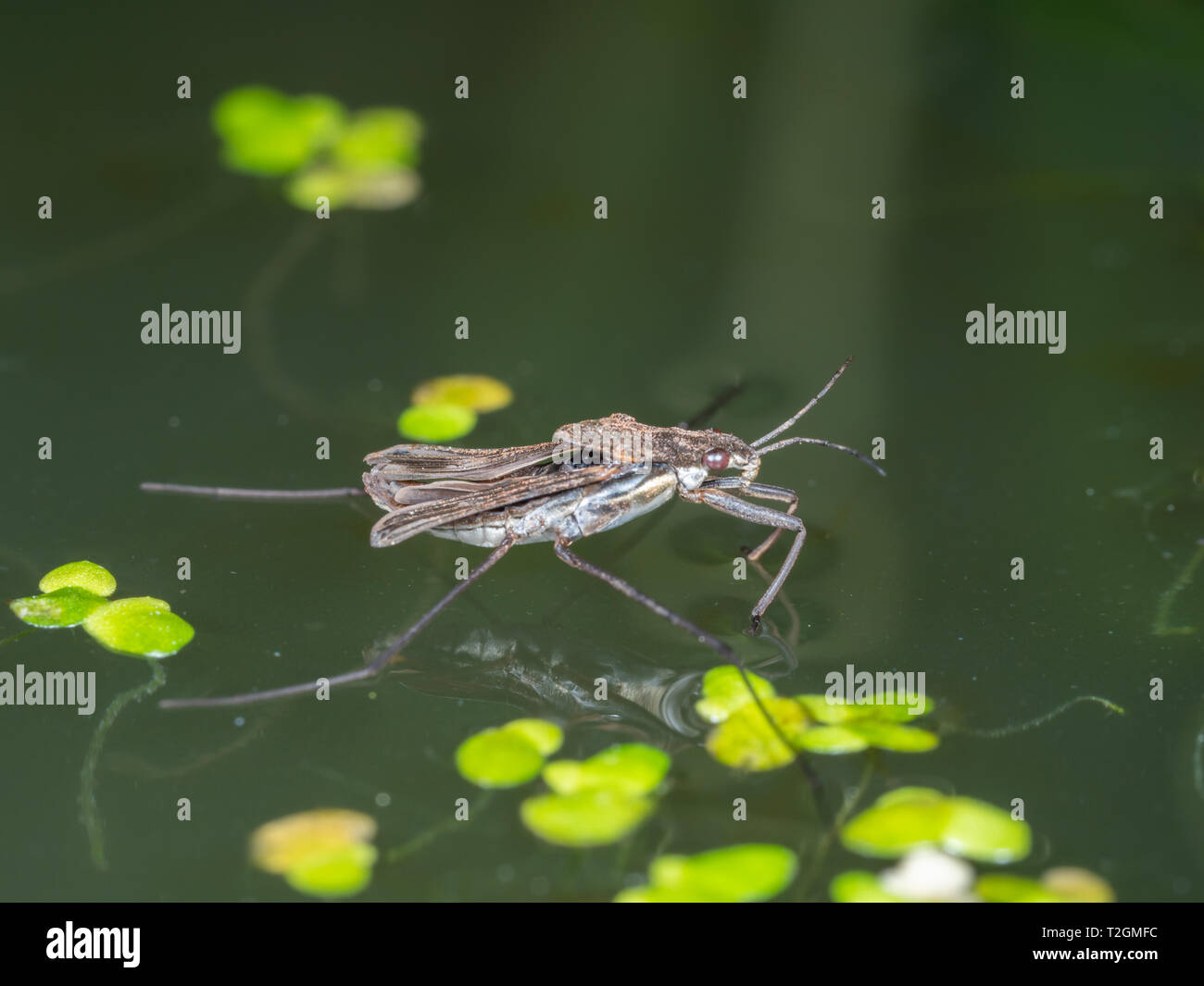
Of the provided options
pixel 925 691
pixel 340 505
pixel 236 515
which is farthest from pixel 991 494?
pixel 236 515

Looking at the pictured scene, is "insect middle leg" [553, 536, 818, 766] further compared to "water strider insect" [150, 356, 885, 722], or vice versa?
"water strider insect" [150, 356, 885, 722]

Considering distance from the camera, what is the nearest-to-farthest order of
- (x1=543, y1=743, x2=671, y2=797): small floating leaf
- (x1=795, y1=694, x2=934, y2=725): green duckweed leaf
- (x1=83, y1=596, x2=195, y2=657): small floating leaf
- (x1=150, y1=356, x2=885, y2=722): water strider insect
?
(x1=543, y1=743, x2=671, y2=797): small floating leaf
(x1=795, y1=694, x2=934, y2=725): green duckweed leaf
(x1=83, y1=596, x2=195, y2=657): small floating leaf
(x1=150, y1=356, x2=885, y2=722): water strider insect

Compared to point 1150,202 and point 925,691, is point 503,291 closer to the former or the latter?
point 925,691

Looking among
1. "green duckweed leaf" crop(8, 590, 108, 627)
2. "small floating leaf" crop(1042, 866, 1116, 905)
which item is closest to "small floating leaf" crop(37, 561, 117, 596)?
"green duckweed leaf" crop(8, 590, 108, 627)

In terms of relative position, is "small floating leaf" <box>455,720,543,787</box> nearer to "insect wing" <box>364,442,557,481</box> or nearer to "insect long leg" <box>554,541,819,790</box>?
"insect long leg" <box>554,541,819,790</box>

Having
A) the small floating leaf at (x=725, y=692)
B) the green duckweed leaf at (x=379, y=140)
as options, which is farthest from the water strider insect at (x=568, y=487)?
the green duckweed leaf at (x=379, y=140)

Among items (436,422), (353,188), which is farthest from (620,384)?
(353,188)

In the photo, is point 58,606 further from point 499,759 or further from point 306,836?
point 499,759
